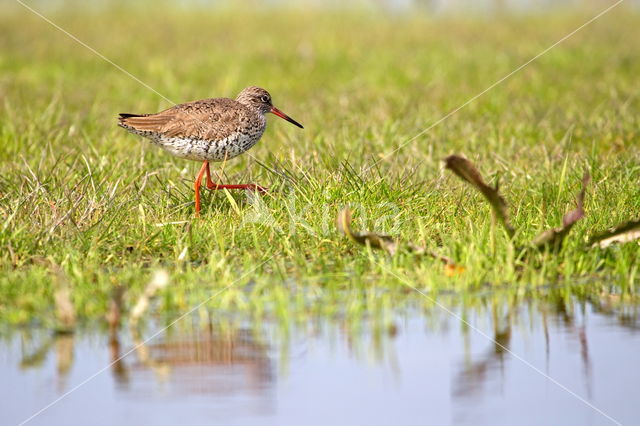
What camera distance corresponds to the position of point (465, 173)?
5.21 m

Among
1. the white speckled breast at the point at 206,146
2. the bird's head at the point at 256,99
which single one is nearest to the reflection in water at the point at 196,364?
the white speckled breast at the point at 206,146

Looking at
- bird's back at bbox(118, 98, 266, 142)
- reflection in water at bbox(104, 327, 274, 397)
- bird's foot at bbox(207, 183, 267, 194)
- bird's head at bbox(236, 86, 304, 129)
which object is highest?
bird's head at bbox(236, 86, 304, 129)

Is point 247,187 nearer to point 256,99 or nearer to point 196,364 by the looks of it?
point 256,99

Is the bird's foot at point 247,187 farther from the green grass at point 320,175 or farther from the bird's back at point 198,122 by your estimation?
the bird's back at point 198,122

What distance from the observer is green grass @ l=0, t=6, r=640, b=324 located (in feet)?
16.7

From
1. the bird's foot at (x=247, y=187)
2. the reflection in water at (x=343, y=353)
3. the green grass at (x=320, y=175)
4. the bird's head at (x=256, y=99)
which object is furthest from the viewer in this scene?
the bird's head at (x=256, y=99)

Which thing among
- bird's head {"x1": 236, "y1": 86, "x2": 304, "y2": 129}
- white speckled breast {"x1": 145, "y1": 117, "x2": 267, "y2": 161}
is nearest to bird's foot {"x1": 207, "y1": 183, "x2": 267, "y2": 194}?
white speckled breast {"x1": 145, "y1": 117, "x2": 267, "y2": 161}

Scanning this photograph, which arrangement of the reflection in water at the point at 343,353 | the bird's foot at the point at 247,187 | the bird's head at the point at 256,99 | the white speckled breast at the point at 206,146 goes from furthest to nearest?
the bird's head at the point at 256,99, the white speckled breast at the point at 206,146, the bird's foot at the point at 247,187, the reflection in water at the point at 343,353

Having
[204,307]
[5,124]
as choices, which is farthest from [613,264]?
[5,124]

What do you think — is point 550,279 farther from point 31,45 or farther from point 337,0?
point 337,0

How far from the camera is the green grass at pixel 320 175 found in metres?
5.10

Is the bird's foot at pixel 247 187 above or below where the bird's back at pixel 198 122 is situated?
below

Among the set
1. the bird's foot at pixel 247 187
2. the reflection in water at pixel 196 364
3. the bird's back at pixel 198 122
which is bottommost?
the reflection in water at pixel 196 364

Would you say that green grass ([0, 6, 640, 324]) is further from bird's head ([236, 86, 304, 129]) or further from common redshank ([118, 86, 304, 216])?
bird's head ([236, 86, 304, 129])
